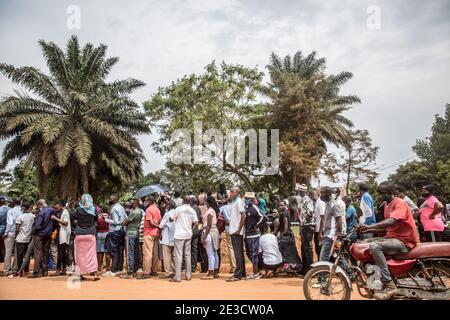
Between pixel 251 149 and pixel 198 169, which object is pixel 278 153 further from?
pixel 198 169

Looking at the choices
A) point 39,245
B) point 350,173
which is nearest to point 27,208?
point 39,245

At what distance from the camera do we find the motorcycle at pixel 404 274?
6.31 metres

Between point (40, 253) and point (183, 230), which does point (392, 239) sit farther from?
point (40, 253)

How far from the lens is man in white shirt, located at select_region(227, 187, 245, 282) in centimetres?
980

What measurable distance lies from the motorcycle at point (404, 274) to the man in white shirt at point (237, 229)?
345cm

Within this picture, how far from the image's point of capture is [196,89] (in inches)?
1105

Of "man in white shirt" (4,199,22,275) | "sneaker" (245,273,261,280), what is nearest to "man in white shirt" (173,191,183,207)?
"sneaker" (245,273,261,280)

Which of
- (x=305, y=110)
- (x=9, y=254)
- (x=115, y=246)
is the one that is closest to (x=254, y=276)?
(x=115, y=246)

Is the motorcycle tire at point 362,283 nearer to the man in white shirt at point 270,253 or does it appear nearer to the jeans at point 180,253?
the man in white shirt at point 270,253

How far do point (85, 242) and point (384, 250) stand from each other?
6893mm

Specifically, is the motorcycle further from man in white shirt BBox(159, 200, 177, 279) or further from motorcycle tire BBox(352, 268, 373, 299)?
man in white shirt BBox(159, 200, 177, 279)

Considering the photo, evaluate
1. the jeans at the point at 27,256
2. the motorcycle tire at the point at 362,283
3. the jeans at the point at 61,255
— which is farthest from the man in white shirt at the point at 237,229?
the jeans at the point at 27,256

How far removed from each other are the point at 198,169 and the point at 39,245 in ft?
58.6

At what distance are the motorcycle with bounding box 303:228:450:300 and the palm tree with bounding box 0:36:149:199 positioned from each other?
17.5 metres
